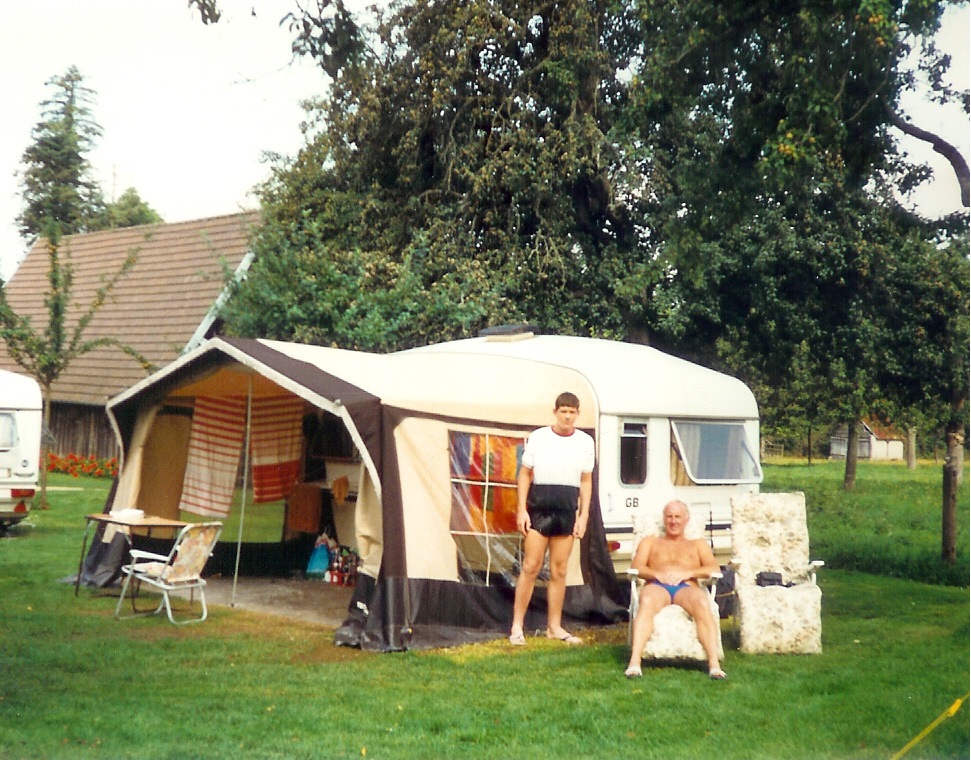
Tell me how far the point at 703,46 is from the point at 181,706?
7.80 metres

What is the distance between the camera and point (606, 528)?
34.0ft

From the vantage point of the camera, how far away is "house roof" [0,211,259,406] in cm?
2375

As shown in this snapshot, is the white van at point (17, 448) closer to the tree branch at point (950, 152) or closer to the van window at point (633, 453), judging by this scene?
the van window at point (633, 453)

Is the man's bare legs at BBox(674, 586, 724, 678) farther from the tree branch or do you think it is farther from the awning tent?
the tree branch

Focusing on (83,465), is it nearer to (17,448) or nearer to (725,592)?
(17,448)

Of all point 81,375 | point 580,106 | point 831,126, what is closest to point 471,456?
point 831,126

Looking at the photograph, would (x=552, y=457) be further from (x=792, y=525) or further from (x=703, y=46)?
(x=703, y=46)

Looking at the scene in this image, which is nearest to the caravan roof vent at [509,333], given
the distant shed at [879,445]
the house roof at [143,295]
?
the house roof at [143,295]

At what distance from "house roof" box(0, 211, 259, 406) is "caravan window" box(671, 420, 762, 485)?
12641 millimetres

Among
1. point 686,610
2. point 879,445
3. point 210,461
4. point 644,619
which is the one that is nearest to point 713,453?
point 686,610

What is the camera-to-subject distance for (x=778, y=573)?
352 inches

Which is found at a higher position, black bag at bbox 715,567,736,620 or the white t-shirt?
the white t-shirt

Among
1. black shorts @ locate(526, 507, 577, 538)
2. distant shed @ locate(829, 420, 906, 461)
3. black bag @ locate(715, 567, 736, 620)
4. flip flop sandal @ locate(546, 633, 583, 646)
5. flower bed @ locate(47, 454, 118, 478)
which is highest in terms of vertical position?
distant shed @ locate(829, 420, 906, 461)

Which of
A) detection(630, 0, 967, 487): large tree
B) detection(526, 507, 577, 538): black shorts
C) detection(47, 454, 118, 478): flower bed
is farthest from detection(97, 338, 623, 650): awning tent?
detection(47, 454, 118, 478): flower bed
